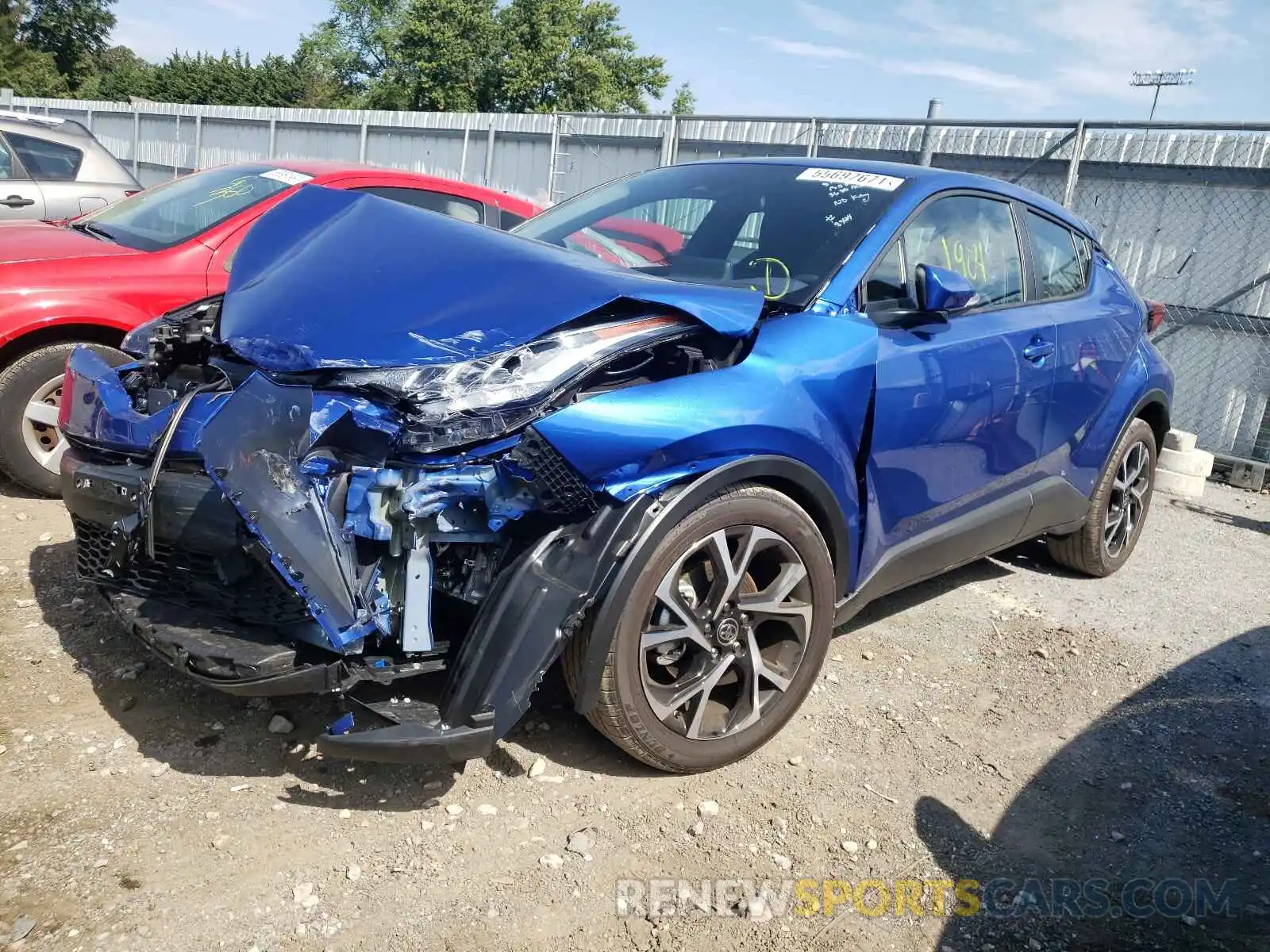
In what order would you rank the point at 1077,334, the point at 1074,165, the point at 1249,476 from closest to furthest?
the point at 1077,334 < the point at 1249,476 < the point at 1074,165

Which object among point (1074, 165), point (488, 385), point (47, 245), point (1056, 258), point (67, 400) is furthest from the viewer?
point (1074, 165)

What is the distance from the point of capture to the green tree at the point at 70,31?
197 feet

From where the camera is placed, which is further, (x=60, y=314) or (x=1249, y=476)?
(x=1249, y=476)

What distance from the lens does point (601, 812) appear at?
9.10ft

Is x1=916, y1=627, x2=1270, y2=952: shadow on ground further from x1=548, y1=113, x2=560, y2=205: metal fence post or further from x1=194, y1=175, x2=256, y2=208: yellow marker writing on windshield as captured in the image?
x1=548, y1=113, x2=560, y2=205: metal fence post

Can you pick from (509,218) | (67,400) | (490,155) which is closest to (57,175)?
(509,218)

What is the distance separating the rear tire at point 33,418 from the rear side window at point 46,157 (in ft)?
13.5

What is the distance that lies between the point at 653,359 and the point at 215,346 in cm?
132

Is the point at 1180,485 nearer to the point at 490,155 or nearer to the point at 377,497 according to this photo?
the point at 377,497

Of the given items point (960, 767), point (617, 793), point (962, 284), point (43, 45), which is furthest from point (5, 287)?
point (43, 45)

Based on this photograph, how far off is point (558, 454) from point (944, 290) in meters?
1.52

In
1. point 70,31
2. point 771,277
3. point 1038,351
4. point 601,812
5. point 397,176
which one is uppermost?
point 70,31

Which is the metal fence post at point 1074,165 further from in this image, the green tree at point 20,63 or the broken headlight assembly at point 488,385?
the green tree at point 20,63

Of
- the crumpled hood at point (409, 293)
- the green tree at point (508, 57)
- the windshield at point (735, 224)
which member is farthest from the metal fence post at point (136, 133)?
the green tree at point (508, 57)
